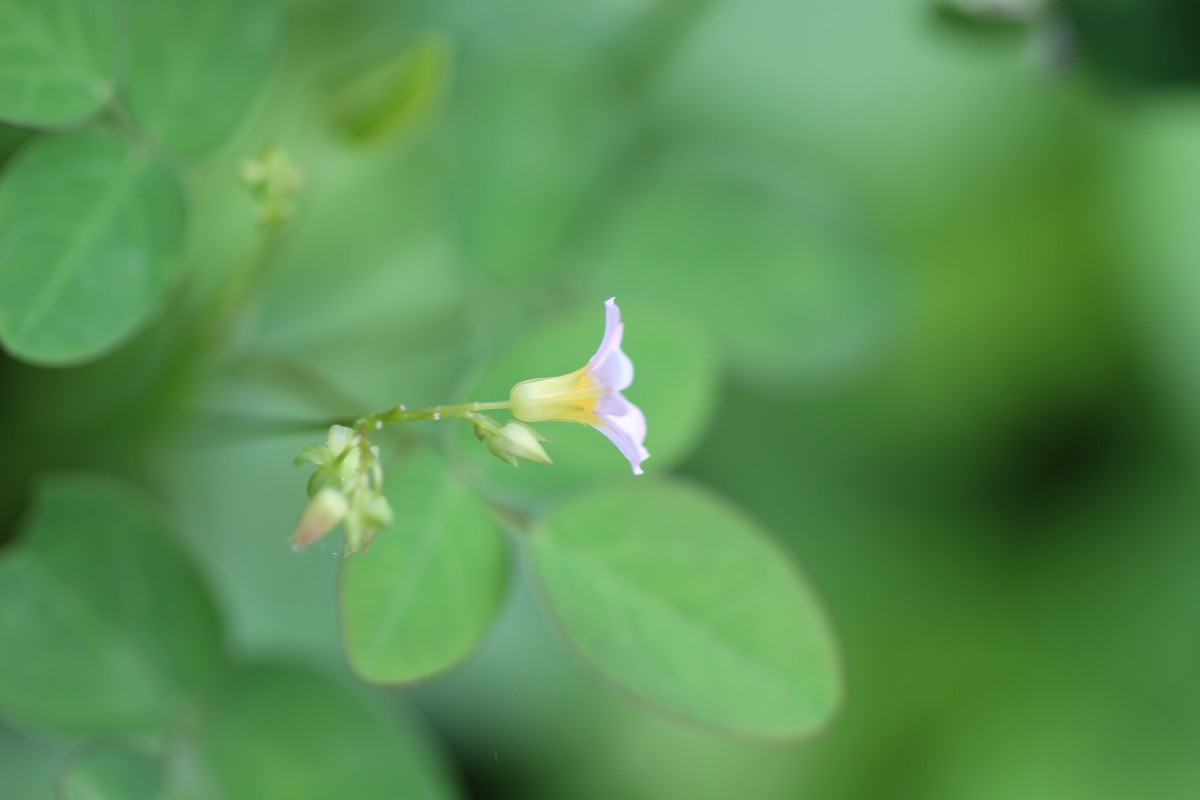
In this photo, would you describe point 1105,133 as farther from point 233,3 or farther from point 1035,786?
point 233,3

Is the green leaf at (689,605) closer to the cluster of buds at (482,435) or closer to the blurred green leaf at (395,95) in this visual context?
the cluster of buds at (482,435)

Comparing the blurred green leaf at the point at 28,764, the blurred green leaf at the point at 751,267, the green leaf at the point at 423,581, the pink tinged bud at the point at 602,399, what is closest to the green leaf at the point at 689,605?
the green leaf at the point at 423,581

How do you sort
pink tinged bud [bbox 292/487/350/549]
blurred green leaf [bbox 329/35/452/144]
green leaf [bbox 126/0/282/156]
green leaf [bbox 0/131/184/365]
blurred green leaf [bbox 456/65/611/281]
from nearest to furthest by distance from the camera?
pink tinged bud [bbox 292/487/350/549] → green leaf [bbox 0/131/184/365] → green leaf [bbox 126/0/282/156] → blurred green leaf [bbox 329/35/452/144] → blurred green leaf [bbox 456/65/611/281]

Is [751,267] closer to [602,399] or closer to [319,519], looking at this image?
[602,399]

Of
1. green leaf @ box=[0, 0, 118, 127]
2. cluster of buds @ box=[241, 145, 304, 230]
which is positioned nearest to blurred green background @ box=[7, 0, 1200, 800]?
cluster of buds @ box=[241, 145, 304, 230]

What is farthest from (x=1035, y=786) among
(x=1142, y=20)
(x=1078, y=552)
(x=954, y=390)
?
(x=1142, y=20)

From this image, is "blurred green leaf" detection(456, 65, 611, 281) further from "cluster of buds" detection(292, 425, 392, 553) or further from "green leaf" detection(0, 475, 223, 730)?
"cluster of buds" detection(292, 425, 392, 553)

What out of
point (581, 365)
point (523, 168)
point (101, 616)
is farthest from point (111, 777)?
point (523, 168)
